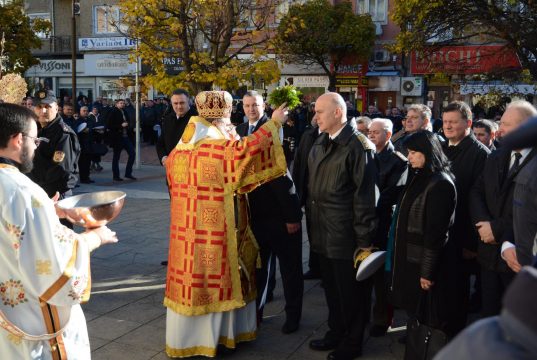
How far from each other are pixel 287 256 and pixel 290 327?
608 mm

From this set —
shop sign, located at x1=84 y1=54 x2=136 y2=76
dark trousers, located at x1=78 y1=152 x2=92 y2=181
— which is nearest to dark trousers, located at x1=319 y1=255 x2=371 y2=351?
dark trousers, located at x1=78 y1=152 x2=92 y2=181

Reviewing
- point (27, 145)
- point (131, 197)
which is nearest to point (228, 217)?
point (27, 145)

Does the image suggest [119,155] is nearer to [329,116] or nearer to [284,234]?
[284,234]

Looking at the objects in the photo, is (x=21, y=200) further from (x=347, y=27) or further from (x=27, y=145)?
(x=347, y=27)

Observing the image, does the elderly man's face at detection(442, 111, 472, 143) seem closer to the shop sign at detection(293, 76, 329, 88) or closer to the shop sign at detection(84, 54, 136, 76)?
the shop sign at detection(293, 76, 329, 88)

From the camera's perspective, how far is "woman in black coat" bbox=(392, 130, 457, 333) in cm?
384

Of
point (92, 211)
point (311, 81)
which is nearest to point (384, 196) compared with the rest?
point (92, 211)

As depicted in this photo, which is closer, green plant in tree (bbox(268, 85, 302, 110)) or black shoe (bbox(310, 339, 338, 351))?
black shoe (bbox(310, 339, 338, 351))

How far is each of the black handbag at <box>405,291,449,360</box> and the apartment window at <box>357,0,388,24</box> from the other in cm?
2466

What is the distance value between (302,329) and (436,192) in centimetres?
193

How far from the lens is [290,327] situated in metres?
5.01

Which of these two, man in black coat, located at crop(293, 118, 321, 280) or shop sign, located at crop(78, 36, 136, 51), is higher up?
shop sign, located at crop(78, 36, 136, 51)

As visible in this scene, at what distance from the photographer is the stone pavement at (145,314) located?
461cm

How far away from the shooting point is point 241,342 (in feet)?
15.6
